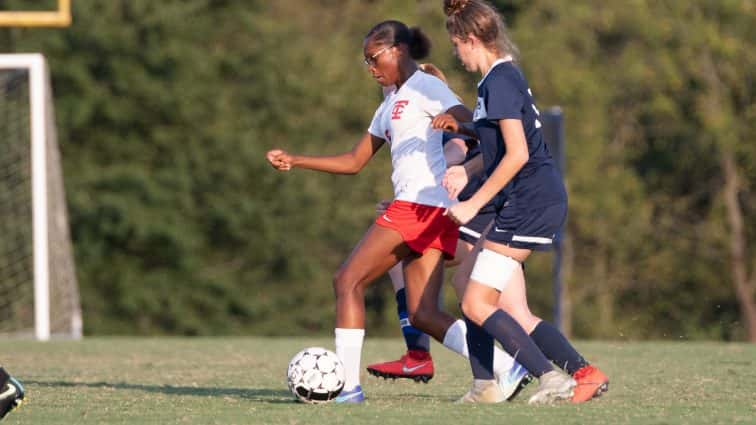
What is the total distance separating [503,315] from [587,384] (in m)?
0.50

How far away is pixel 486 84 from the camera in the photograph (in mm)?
6301

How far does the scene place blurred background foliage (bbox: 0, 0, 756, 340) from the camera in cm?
2834

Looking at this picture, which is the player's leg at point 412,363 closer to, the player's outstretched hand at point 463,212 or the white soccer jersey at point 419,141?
the white soccer jersey at point 419,141

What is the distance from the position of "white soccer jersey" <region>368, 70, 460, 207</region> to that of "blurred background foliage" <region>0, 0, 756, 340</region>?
69.9ft

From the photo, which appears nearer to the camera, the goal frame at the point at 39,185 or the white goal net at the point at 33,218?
the goal frame at the point at 39,185

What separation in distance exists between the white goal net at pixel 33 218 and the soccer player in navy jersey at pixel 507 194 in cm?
953

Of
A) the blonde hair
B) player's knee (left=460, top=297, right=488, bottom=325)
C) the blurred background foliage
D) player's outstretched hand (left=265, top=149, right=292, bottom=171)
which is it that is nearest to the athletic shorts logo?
player's outstretched hand (left=265, top=149, right=292, bottom=171)

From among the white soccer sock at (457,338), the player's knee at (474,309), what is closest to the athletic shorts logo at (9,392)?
the player's knee at (474,309)

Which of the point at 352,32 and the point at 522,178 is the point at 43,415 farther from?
the point at 352,32

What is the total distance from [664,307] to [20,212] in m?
15.2

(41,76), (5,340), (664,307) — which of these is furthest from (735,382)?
(664,307)

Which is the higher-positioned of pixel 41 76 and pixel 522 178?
pixel 41 76

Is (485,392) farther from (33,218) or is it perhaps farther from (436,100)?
(33,218)

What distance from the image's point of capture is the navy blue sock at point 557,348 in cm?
651
